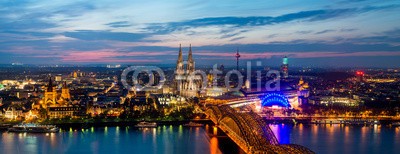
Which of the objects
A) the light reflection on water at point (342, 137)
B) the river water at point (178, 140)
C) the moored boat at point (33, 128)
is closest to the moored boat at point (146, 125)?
the river water at point (178, 140)

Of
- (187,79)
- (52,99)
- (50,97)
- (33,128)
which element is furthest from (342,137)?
(187,79)

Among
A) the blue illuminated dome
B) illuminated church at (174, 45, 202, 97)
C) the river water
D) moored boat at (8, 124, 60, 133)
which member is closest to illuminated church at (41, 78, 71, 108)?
moored boat at (8, 124, 60, 133)

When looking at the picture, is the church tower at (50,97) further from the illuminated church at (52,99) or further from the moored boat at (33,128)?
the moored boat at (33,128)

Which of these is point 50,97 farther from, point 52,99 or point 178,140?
point 178,140

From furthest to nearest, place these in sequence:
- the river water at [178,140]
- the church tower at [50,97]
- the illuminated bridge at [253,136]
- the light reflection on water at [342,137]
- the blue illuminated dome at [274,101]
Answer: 1. the blue illuminated dome at [274,101]
2. the church tower at [50,97]
3. the light reflection on water at [342,137]
4. the river water at [178,140]
5. the illuminated bridge at [253,136]

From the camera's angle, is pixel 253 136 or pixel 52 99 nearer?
pixel 253 136

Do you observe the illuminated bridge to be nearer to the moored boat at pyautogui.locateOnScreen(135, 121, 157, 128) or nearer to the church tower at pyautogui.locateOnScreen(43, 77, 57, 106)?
the moored boat at pyautogui.locateOnScreen(135, 121, 157, 128)

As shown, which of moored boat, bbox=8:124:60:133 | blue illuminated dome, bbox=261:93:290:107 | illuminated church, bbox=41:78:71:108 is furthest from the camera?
blue illuminated dome, bbox=261:93:290:107
